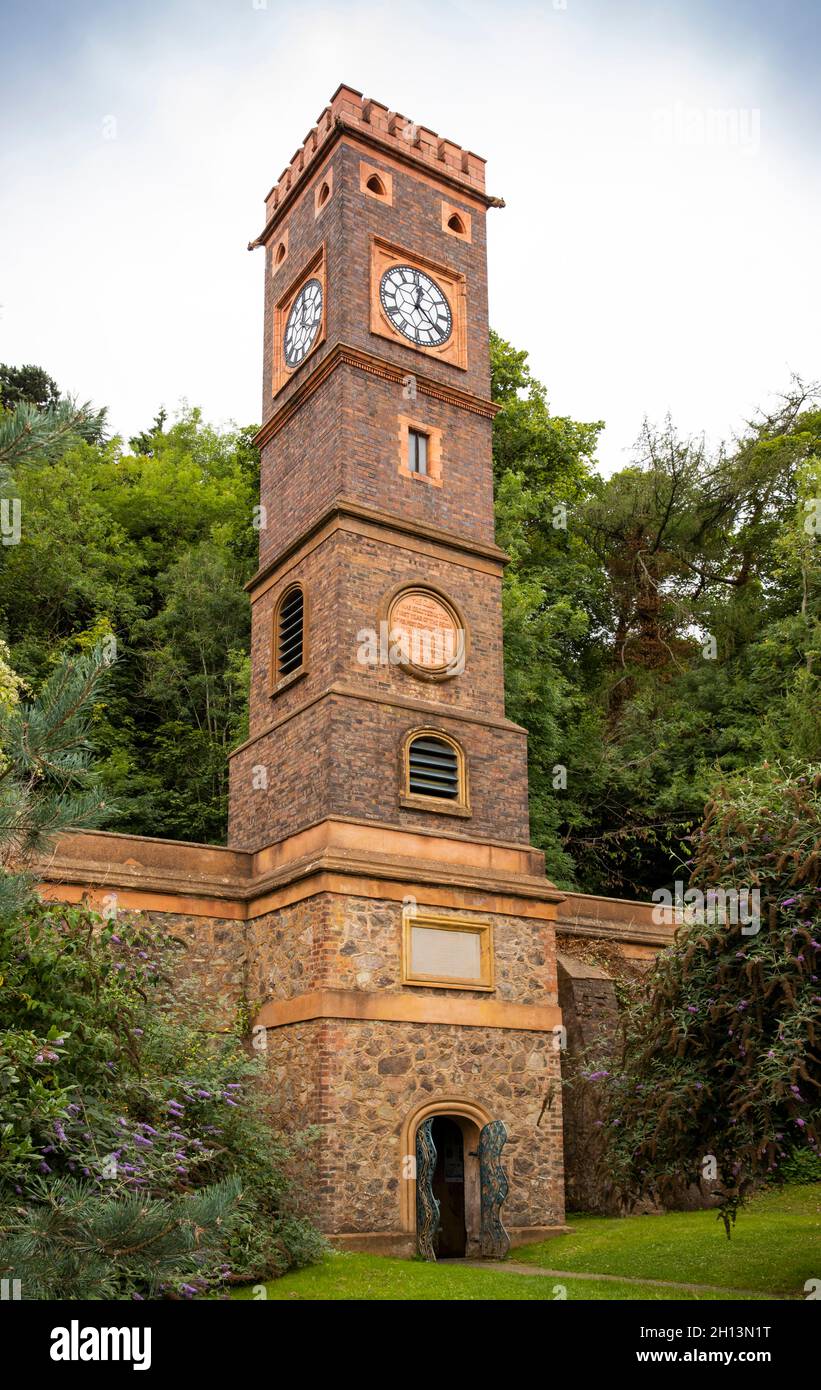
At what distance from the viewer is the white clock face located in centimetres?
2061

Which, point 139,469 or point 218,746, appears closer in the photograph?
point 218,746

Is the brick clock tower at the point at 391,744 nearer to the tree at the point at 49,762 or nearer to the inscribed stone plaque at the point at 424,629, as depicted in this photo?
the inscribed stone plaque at the point at 424,629

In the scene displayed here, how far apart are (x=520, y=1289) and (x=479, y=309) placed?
1609 centimetres

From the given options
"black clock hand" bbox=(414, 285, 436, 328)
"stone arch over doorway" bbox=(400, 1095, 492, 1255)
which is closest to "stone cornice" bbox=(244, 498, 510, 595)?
"black clock hand" bbox=(414, 285, 436, 328)

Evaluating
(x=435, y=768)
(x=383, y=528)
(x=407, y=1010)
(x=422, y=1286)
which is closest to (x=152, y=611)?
(x=383, y=528)

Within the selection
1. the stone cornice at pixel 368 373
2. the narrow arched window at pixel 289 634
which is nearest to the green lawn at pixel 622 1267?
the narrow arched window at pixel 289 634

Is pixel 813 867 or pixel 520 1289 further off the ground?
pixel 813 867

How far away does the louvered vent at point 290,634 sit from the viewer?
19172 millimetres

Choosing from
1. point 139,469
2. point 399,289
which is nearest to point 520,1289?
point 399,289

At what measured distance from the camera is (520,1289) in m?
11.9

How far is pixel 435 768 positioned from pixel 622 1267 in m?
7.22

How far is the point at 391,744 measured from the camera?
17.6 m

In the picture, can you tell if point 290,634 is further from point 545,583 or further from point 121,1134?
point 545,583

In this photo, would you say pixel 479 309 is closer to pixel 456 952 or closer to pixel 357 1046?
pixel 456 952
